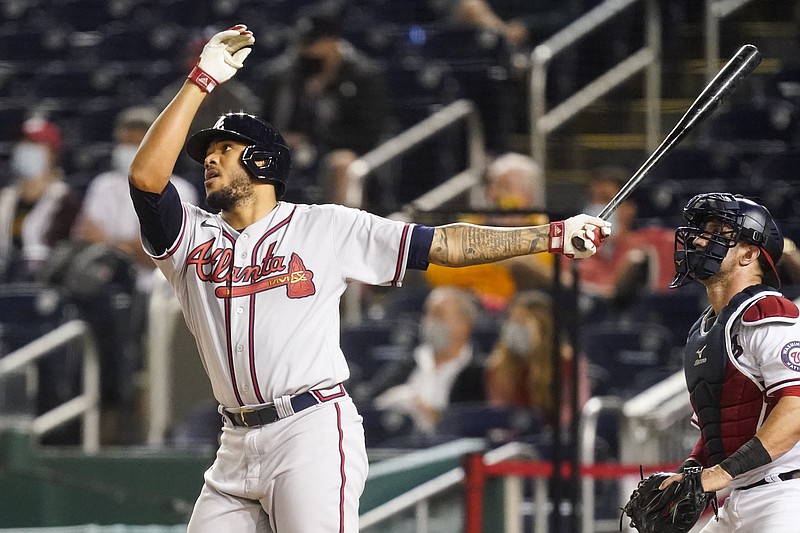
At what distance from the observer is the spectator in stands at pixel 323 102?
887cm

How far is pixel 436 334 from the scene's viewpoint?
285 inches

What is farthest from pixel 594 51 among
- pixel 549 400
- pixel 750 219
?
pixel 750 219

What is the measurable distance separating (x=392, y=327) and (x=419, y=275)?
78 centimetres

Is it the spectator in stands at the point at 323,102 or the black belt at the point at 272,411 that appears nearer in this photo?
the black belt at the point at 272,411

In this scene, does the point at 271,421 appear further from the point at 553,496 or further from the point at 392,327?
the point at 392,327

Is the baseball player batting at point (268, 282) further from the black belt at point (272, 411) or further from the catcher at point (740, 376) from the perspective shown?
the catcher at point (740, 376)

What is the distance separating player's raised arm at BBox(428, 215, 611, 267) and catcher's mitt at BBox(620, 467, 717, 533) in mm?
655

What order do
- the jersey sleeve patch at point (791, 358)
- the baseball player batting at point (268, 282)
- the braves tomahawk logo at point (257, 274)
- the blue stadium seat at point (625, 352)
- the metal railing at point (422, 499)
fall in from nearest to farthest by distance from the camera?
the jersey sleeve patch at point (791, 358) < the baseball player batting at point (268, 282) < the braves tomahawk logo at point (257, 274) < the metal railing at point (422, 499) < the blue stadium seat at point (625, 352)

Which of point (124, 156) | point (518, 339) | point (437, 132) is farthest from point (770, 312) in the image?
point (124, 156)

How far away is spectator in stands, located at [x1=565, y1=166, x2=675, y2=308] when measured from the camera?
25.2 ft

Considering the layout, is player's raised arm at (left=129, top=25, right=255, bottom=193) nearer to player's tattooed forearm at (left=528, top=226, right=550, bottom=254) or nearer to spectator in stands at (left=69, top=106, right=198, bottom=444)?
player's tattooed forearm at (left=528, top=226, right=550, bottom=254)

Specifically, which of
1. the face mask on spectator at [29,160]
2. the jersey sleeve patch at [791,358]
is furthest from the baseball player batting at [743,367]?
the face mask on spectator at [29,160]

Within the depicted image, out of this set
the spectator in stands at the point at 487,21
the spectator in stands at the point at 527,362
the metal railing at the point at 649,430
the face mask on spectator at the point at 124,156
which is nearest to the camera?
the metal railing at the point at 649,430

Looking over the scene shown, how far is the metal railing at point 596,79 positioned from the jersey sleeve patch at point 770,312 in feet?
16.3
